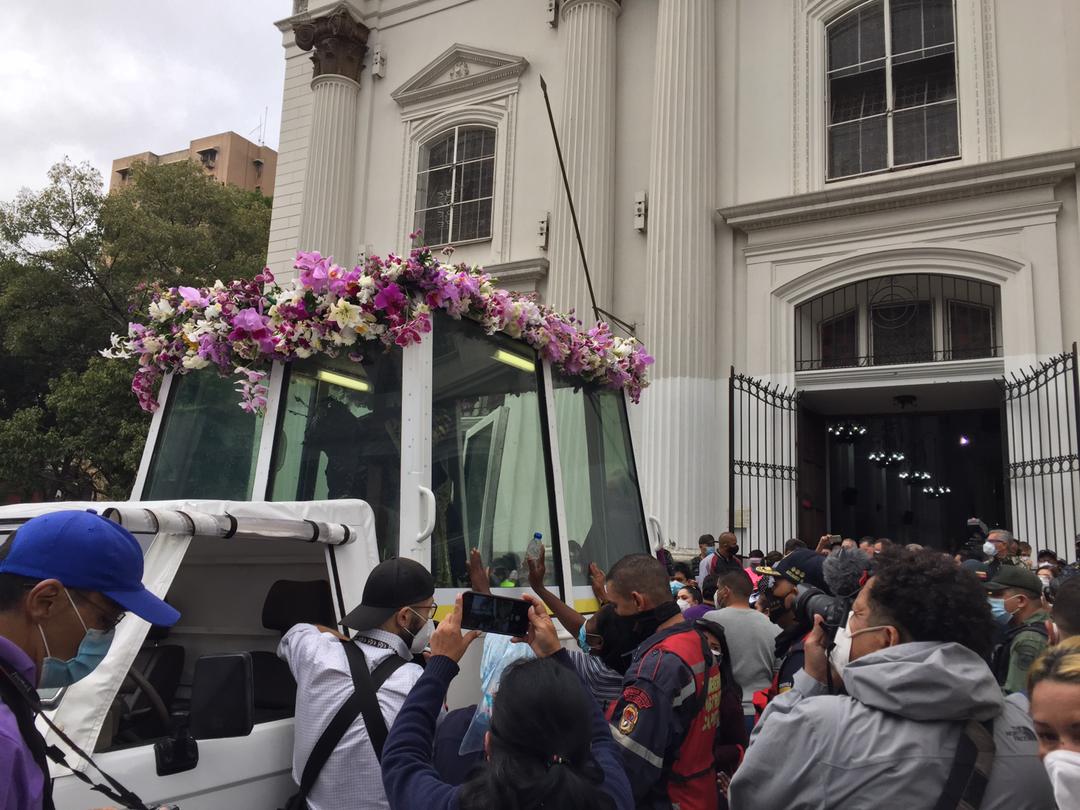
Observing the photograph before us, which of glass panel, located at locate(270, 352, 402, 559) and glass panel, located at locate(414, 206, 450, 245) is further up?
glass panel, located at locate(414, 206, 450, 245)

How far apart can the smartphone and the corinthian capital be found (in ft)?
52.9

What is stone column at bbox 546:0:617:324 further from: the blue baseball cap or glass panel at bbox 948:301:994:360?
the blue baseball cap

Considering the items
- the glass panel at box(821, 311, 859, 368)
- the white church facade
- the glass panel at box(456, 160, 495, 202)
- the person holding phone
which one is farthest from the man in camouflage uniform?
the glass panel at box(456, 160, 495, 202)

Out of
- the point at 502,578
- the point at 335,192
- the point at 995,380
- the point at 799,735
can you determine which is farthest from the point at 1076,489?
the point at 335,192

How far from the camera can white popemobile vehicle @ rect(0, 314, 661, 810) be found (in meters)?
2.77

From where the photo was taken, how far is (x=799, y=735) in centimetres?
220

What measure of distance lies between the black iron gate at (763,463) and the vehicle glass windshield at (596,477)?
620 cm

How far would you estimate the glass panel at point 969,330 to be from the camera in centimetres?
1194

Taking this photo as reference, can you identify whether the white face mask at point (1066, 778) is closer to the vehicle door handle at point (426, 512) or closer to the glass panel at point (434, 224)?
the vehicle door handle at point (426, 512)

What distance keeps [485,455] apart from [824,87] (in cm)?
1056

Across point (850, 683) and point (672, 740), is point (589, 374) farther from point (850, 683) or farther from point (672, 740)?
point (850, 683)

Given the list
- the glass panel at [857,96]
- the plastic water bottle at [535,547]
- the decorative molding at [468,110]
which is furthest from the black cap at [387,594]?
the decorative molding at [468,110]

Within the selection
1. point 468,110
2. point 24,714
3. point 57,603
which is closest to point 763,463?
point 468,110

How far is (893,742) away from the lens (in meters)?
2.10
